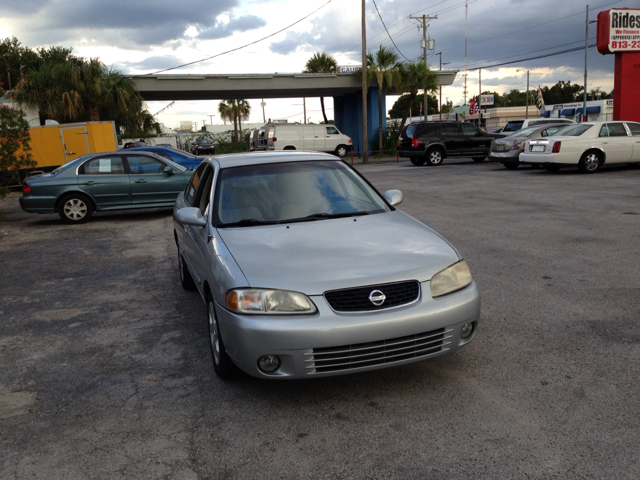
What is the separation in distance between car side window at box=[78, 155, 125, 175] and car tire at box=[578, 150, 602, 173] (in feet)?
41.8

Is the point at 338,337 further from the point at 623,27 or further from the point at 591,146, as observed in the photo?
the point at 623,27

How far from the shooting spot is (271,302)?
10.7ft

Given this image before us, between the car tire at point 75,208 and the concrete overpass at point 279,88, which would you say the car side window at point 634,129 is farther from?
the concrete overpass at point 279,88

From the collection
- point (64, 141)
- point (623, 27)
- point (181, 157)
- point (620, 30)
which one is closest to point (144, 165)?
point (181, 157)

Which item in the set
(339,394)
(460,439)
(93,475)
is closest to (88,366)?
(93,475)

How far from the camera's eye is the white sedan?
16.1 meters

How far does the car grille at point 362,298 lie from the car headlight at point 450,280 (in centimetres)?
23

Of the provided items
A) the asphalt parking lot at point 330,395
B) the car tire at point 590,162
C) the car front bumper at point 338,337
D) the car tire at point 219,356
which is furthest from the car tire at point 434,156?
the car front bumper at point 338,337

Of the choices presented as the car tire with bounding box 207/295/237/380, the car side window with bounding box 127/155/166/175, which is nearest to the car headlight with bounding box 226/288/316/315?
the car tire with bounding box 207/295/237/380

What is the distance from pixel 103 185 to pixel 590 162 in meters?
13.5

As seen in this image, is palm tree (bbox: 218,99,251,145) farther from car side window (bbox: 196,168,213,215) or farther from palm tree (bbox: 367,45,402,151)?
car side window (bbox: 196,168,213,215)

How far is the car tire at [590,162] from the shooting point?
53.5ft

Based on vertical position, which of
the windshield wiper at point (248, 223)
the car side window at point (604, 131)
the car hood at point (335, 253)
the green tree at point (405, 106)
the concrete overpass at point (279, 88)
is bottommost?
the car hood at point (335, 253)

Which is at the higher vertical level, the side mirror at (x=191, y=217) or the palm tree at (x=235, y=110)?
the palm tree at (x=235, y=110)
